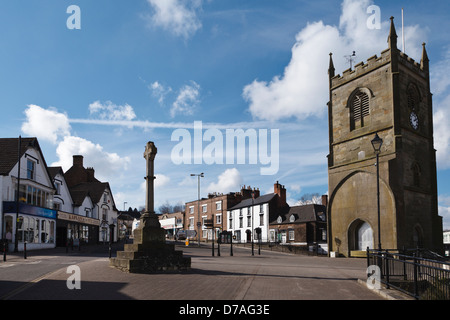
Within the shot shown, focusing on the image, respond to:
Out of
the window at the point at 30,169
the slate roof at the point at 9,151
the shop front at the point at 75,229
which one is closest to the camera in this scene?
the slate roof at the point at 9,151

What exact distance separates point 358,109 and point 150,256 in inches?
966

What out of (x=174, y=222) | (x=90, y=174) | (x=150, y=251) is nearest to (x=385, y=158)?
(x=150, y=251)

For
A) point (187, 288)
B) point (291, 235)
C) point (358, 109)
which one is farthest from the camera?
point (291, 235)

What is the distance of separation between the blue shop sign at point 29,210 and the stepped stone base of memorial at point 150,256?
59.4 ft

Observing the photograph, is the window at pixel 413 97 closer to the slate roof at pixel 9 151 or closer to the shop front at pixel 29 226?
the shop front at pixel 29 226

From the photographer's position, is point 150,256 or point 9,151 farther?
point 9,151

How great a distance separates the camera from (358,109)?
3297 centimetres

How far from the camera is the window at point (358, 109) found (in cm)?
3234

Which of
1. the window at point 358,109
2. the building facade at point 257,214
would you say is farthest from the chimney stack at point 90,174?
the window at point 358,109

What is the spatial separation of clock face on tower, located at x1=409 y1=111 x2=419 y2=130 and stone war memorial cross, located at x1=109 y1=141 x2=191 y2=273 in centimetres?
2382

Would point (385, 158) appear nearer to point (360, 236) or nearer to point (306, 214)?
point (360, 236)
